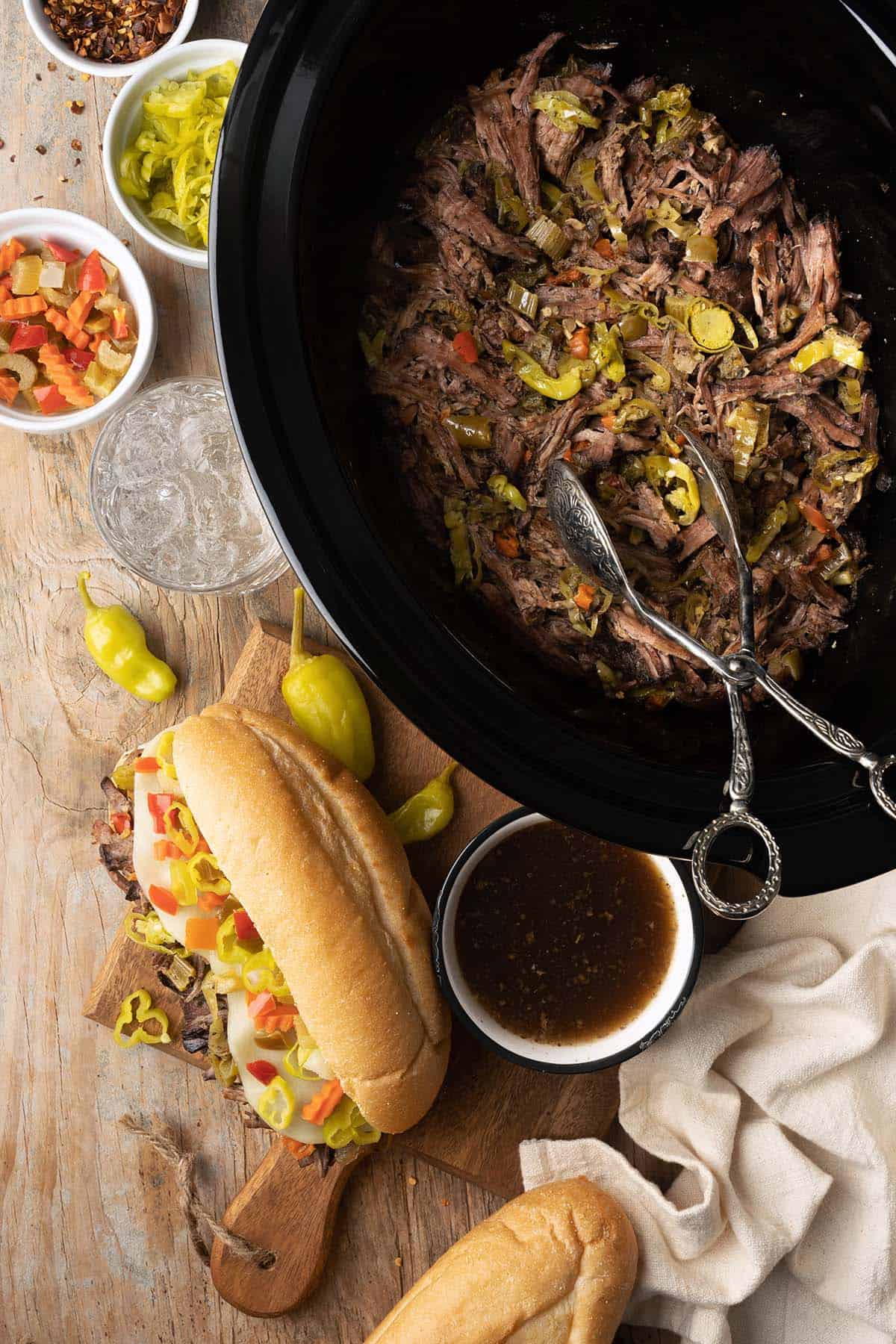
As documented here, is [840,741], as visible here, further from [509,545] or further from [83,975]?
[83,975]

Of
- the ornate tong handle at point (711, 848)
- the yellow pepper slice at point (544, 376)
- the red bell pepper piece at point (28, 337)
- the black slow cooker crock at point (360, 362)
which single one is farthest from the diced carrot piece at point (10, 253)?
the ornate tong handle at point (711, 848)

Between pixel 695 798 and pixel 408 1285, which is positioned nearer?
pixel 695 798

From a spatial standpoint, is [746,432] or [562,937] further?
[562,937]

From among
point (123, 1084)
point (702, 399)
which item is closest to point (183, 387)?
point (702, 399)

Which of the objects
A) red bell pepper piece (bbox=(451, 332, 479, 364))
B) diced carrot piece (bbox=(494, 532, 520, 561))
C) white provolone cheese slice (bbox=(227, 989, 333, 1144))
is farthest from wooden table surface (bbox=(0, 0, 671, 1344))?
red bell pepper piece (bbox=(451, 332, 479, 364))

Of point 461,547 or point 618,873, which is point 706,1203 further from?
point 461,547

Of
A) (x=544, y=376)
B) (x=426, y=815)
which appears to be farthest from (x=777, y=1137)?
(x=544, y=376)
